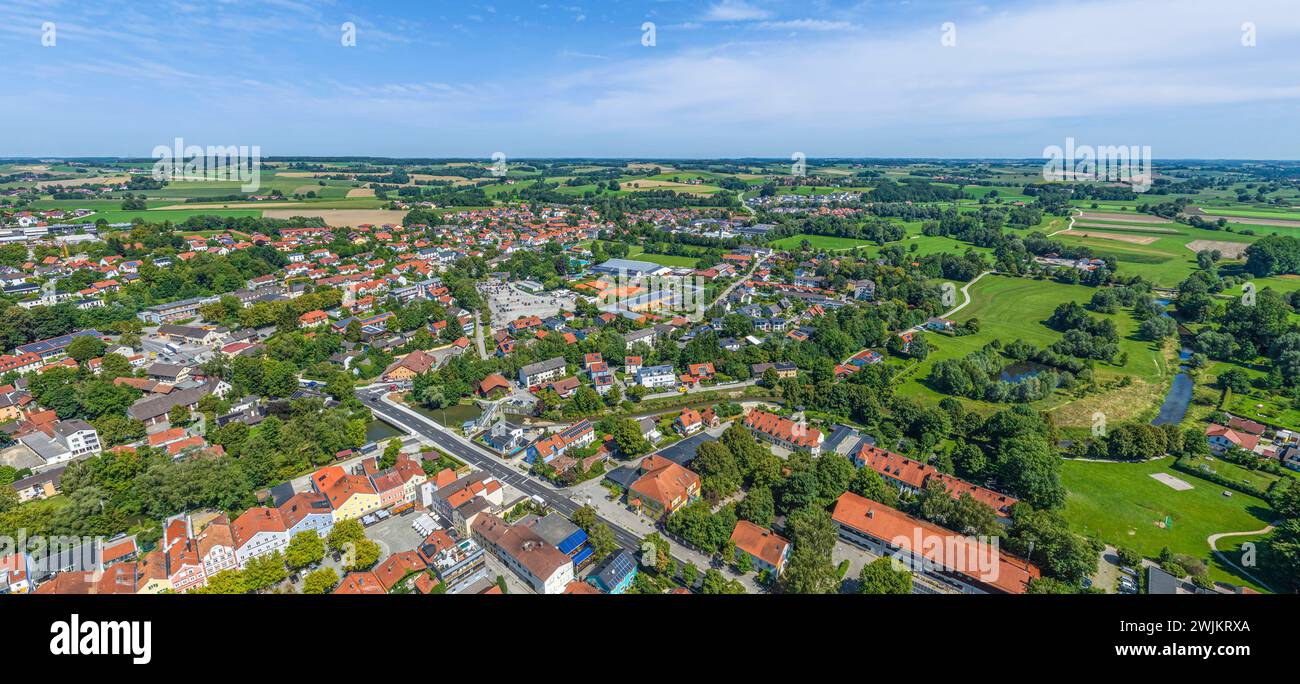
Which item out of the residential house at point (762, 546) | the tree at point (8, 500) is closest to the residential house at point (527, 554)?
the residential house at point (762, 546)

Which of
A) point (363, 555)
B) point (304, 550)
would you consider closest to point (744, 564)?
point (363, 555)

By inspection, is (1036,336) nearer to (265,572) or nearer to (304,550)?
(304,550)

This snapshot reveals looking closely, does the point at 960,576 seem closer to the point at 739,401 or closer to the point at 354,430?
the point at 739,401

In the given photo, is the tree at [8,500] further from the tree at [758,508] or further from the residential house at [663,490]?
the tree at [758,508]

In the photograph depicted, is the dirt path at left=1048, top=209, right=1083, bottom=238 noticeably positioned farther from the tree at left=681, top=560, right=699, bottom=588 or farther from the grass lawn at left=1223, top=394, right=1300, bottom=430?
the tree at left=681, top=560, right=699, bottom=588

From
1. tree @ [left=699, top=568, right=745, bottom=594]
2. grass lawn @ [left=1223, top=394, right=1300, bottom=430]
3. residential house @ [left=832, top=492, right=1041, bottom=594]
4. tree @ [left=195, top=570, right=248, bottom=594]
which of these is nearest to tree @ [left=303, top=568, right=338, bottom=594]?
tree @ [left=195, top=570, right=248, bottom=594]

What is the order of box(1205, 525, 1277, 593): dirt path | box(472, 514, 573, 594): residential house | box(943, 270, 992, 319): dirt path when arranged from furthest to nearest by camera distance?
box(943, 270, 992, 319): dirt path < box(1205, 525, 1277, 593): dirt path < box(472, 514, 573, 594): residential house

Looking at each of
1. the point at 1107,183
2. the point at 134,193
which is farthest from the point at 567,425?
the point at 1107,183
